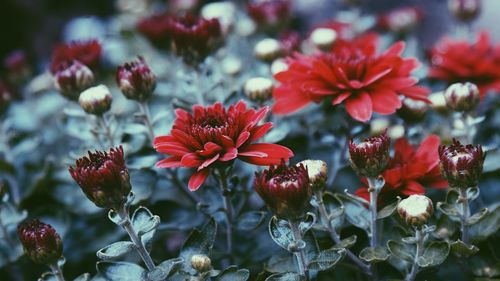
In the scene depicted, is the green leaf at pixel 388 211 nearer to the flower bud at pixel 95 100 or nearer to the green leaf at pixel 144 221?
the green leaf at pixel 144 221

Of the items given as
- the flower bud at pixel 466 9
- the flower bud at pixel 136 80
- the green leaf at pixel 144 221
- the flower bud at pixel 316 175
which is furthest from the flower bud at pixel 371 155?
the flower bud at pixel 466 9

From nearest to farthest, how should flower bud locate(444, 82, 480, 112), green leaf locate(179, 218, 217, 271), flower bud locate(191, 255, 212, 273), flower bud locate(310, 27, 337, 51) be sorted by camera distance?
flower bud locate(191, 255, 212, 273), green leaf locate(179, 218, 217, 271), flower bud locate(444, 82, 480, 112), flower bud locate(310, 27, 337, 51)

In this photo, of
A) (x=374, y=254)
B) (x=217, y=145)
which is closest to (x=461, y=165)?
(x=374, y=254)

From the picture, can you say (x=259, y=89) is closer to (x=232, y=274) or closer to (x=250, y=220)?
(x=250, y=220)

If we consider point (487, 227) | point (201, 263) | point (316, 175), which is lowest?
point (487, 227)

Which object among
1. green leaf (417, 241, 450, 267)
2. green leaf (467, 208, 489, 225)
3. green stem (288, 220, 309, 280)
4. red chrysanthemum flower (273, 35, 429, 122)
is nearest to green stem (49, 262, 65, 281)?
green stem (288, 220, 309, 280)

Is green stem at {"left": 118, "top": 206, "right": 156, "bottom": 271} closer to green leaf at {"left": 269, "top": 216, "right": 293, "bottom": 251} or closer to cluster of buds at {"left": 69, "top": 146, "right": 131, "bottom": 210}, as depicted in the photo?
cluster of buds at {"left": 69, "top": 146, "right": 131, "bottom": 210}
